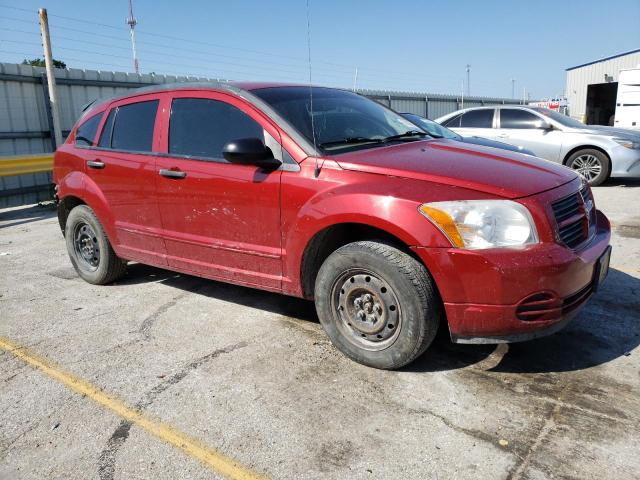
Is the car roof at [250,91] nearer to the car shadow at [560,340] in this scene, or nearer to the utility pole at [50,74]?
the car shadow at [560,340]

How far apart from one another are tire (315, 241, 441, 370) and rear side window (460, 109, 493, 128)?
8452 mm

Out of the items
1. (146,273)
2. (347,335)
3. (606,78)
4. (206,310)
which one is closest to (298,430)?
(347,335)

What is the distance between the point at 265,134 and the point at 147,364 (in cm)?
166

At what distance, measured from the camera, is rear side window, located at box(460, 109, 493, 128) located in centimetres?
1056

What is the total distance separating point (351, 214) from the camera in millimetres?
2979

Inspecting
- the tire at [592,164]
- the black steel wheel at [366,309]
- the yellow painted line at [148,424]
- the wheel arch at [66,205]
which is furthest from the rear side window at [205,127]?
the tire at [592,164]

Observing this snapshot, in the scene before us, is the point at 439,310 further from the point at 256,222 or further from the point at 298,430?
the point at 256,222

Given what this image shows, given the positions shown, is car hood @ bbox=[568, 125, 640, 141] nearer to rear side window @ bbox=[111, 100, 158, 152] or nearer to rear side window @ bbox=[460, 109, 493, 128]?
rear side window @ bbox=[460, 109, 493, 128]

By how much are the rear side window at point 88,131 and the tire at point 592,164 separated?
8.33 meters

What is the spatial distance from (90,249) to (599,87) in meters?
24.9

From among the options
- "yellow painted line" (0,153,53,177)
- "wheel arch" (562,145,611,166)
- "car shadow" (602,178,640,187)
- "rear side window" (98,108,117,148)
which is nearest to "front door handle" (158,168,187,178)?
"rear side window" (98,108,117,148)

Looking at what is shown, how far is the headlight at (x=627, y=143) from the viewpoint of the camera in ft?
31.0

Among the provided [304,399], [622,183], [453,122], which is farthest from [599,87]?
[304,399]

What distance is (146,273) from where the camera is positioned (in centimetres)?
531
